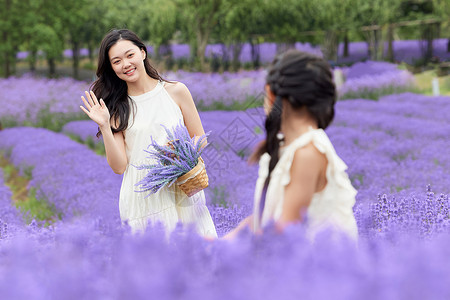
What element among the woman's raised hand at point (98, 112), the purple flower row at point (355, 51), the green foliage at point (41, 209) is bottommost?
the green foliage at point (41, 209)

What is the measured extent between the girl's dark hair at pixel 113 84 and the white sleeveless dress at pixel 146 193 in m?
0.05

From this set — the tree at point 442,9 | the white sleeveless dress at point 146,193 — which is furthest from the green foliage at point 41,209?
the tree at point 442,9

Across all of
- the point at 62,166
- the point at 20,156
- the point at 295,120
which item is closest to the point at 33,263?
the point at 295,120

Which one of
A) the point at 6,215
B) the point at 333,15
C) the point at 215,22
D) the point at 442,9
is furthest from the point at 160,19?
the point at 6,215

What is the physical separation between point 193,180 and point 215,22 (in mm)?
19602

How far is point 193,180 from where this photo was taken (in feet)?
8.45

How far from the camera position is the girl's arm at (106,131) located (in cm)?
258

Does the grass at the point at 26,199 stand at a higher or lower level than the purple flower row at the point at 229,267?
lower

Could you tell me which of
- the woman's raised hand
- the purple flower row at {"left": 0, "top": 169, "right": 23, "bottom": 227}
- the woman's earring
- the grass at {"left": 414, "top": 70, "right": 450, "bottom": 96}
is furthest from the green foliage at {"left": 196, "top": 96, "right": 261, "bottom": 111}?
the woman's earring

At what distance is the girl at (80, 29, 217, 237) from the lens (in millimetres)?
2754

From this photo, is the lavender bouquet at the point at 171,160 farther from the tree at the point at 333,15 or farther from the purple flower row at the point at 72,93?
the tree at the point at 333,15

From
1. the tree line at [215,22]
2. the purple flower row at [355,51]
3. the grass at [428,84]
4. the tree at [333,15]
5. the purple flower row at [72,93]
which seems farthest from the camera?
the purple flower row at [355,51]

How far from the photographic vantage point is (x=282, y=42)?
80.1 ft

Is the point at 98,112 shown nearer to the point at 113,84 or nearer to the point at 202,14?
the point at 113,84
